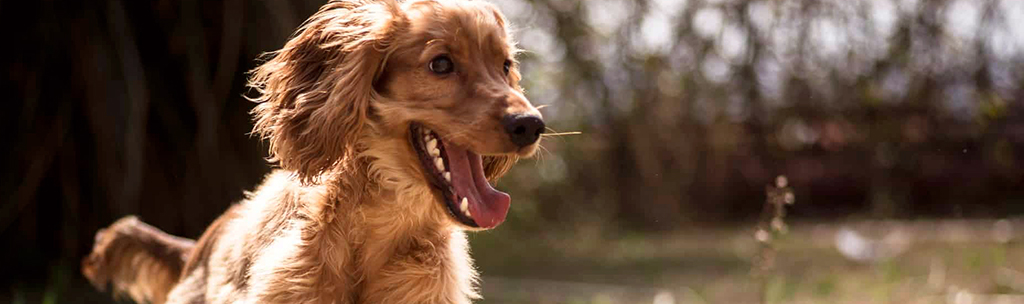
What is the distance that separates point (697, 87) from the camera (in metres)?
7.49

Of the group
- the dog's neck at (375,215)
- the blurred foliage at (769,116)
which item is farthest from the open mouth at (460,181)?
the blurred foliage at (769,116)

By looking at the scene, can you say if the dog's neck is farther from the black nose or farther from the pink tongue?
the black nose

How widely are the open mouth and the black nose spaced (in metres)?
0.15

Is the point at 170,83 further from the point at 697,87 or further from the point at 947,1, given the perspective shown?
the point at 947,1

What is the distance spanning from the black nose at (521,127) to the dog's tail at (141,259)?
1662mm

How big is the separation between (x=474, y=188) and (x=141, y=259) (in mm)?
1601

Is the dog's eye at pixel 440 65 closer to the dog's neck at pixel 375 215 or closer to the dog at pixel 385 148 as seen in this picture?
the dog at pixel 385 148

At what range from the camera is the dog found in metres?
2.52

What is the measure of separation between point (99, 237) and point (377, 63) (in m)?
1.77

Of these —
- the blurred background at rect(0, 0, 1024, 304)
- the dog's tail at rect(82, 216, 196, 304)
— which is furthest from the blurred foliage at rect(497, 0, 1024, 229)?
the dog's tail at rect(82, 216, 196, 304)

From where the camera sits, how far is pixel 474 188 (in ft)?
8.42

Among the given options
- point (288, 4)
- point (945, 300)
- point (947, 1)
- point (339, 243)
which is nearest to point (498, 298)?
point (288, 4)

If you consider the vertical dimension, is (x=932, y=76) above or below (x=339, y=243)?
above

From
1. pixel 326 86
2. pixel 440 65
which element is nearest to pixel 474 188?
pixel 440 65
